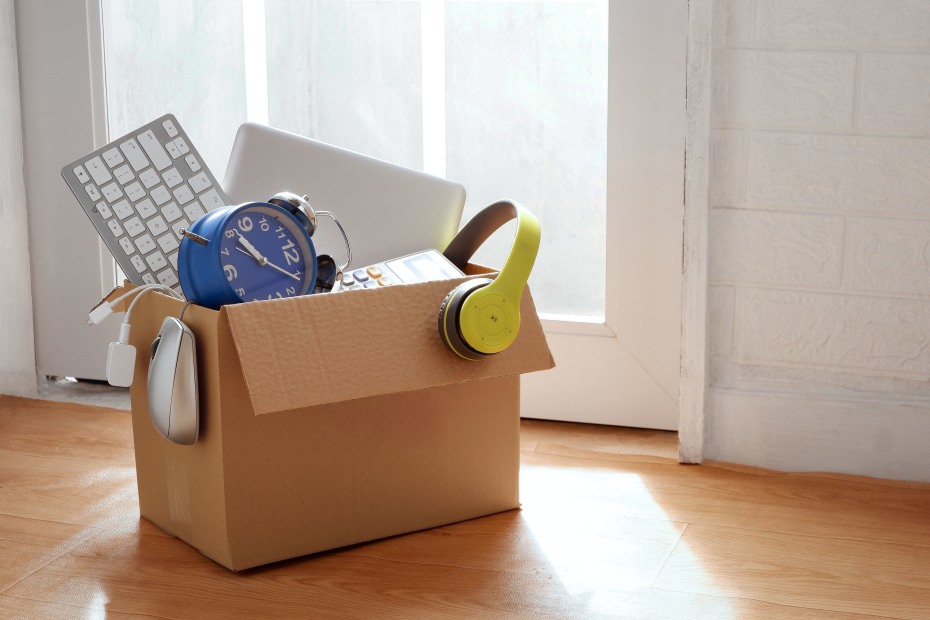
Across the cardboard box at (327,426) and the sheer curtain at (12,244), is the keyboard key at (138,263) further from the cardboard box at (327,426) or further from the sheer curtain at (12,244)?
the sheer curtain at (12,244)

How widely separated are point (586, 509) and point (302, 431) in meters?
0.33

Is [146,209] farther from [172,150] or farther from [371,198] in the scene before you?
[371,198]

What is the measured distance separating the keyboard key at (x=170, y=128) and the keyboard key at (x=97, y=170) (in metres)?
0.08

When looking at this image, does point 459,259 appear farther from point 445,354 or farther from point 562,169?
point 562,169

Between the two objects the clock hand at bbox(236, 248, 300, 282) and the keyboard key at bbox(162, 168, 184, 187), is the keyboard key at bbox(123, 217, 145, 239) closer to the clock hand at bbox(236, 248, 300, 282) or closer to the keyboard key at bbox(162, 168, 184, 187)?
the keyboard key at bbox(162, 168, 184, 187)

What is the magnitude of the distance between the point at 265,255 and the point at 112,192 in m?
0.20

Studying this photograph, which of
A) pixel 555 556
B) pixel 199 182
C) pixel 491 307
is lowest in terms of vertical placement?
pixel 555 556

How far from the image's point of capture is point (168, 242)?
3.33 feet

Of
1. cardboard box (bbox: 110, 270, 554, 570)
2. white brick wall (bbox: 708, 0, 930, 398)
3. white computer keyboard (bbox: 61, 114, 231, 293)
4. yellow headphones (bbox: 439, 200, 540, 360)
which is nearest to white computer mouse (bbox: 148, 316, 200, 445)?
cardboard box (bbox: 110, 270, 554, 570)

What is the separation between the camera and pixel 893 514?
1.08 metres

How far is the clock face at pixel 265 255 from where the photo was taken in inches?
35.7

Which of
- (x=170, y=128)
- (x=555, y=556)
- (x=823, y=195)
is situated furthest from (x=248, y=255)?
(x=823, y=195)

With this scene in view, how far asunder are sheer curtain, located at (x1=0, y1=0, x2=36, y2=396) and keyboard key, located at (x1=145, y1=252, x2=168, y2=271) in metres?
0.57

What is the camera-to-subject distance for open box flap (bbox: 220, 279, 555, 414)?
86 centimetres
